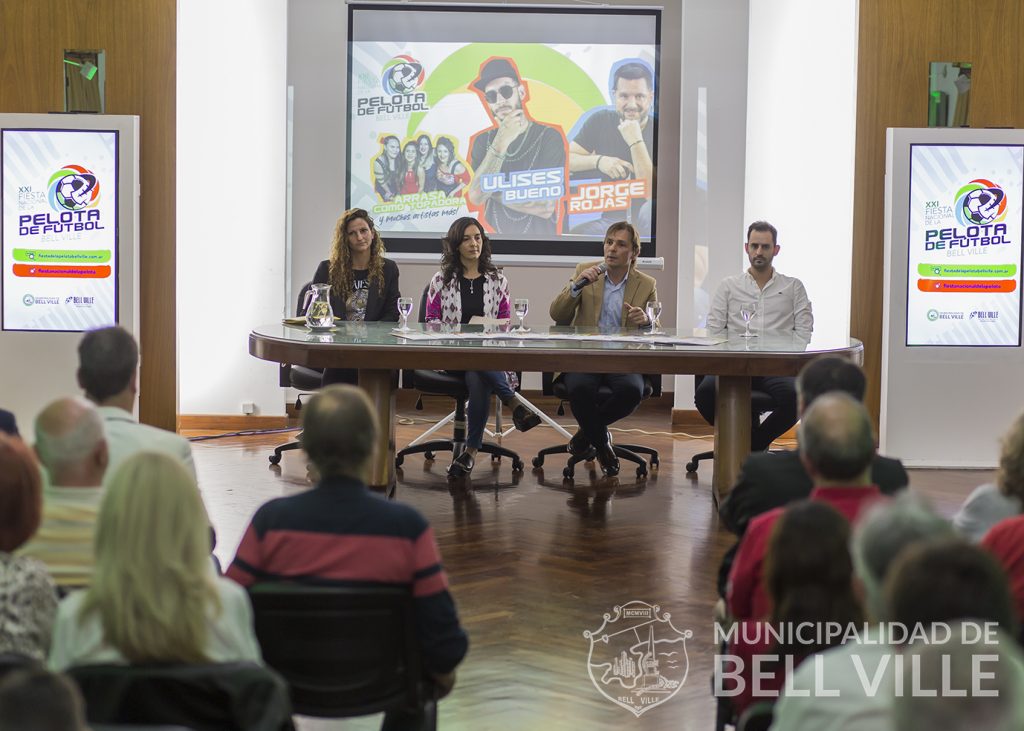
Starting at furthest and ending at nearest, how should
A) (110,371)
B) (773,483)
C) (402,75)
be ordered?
(402,75) < (110,371) < (773,483)

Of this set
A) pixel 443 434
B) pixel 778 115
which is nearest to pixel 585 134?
pixel 778 115

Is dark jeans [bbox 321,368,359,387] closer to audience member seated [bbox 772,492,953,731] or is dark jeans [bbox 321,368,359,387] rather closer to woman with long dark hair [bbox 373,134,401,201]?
woman with long dark hair [bbox 373,134,401,201]

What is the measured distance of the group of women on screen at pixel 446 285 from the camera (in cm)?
635

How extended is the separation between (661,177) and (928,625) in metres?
7.55

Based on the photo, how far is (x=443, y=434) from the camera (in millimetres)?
7676

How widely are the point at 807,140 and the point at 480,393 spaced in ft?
9.12

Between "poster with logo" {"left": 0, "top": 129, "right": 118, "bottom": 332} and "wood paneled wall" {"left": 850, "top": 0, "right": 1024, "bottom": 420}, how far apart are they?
3.99 meters

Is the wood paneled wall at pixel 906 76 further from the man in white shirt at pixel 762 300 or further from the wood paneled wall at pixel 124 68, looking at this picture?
the wood paneled wall at pixel 124 68

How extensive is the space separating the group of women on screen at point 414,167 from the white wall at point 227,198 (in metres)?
1.13

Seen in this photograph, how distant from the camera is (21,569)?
1.94 metres

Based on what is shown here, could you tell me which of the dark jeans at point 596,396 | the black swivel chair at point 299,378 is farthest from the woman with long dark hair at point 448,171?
the dark jeans at point 596,396

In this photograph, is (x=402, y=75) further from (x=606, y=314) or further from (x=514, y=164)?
(x=606, y=314)

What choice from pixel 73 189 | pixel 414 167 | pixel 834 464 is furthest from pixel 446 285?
pixel 834 464

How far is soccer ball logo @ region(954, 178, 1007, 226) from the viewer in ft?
21.2
